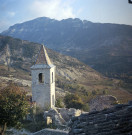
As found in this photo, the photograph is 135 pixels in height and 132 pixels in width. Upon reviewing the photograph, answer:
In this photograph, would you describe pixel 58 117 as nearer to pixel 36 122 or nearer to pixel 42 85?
pixel 36 122

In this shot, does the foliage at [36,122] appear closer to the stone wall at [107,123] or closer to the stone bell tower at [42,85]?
the stone bell tower at [42,85]

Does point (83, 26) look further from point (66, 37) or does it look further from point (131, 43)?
point (131, 43)

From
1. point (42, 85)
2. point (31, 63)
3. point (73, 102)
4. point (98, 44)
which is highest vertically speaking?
point (98, 44)

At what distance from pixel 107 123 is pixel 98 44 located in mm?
142061

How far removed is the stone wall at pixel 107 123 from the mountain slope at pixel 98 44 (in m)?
56.8

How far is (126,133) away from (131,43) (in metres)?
117

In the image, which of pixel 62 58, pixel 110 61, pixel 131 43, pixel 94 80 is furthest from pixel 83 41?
pixel 94 80

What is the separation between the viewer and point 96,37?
156 m

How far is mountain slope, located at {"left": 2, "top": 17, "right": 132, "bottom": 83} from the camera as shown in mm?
84619

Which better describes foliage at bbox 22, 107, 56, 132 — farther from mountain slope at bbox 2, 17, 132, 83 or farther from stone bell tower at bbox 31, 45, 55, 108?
mountain slope at bbox 2, 17, 132, 83

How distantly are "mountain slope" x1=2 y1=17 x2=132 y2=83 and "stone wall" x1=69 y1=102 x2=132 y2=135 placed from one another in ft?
186

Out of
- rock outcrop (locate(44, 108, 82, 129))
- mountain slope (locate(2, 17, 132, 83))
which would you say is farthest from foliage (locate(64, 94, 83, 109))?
mountain slope (locate(2, 17, 132, 83))

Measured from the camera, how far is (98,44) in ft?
469

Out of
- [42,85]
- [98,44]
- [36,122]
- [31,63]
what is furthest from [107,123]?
[98,44]
